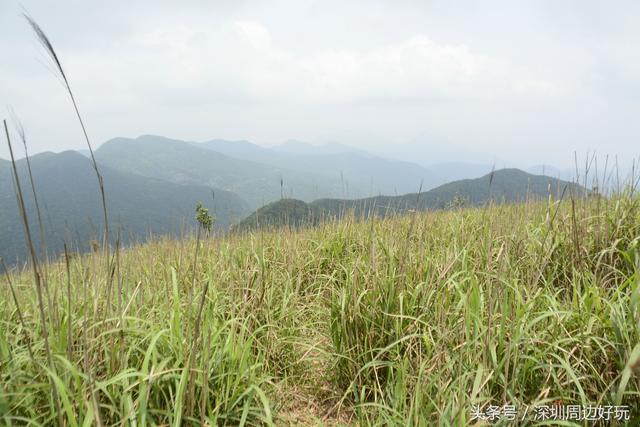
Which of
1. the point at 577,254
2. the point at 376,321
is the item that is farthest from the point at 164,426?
the point at 577,254

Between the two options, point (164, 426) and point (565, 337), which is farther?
point (565, 337)

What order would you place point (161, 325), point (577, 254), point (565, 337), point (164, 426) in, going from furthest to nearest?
point (577, 254), point (161, 325), point (565, 337), point (164, 426)

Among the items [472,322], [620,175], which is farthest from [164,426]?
[620,175]

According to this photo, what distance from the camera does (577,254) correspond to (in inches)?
114

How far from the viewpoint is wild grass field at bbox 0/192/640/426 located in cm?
174

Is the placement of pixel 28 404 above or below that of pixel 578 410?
above

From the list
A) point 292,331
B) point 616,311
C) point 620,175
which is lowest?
point 292,331

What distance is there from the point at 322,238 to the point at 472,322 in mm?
2785

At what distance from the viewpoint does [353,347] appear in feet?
8.00

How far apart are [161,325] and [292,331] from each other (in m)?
1.13

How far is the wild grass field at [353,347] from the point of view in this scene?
1744mm

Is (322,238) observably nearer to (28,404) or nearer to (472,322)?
(472,322)

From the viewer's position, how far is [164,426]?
5.64 feet

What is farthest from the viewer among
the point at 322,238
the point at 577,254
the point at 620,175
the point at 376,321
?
the point at 322,238
